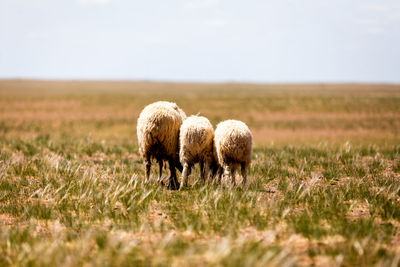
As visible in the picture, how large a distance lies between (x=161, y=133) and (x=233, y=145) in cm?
152

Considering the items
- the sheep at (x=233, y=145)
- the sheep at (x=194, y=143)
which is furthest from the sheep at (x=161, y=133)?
the sheep at (x=233, y=145)

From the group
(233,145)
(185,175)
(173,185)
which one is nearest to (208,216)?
(233,145)

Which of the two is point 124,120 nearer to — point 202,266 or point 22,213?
point 22,213

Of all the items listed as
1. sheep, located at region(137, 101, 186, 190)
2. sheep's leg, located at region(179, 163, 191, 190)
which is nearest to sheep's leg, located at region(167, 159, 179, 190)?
sheep, located at region(137, 101, 186, 190)

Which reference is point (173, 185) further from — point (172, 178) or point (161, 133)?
point (161, 133)

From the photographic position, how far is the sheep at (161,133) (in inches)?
329

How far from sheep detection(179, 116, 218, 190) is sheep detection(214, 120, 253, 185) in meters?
0.28

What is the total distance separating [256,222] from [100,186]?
3455 mm

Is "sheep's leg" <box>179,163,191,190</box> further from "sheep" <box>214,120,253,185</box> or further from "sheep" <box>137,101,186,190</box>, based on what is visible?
"sheep" <box>214,120,253,185</box>

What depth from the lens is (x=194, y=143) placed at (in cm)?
828

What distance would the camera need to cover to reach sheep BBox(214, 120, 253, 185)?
7941 millimetres

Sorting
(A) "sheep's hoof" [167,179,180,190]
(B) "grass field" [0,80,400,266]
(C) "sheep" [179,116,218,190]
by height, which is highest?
(C) "sheep" [179,116,218,190]

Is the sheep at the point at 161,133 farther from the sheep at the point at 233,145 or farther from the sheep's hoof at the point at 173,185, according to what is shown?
the sheep at the point at 233,145

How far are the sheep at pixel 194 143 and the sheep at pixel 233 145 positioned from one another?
0.28 meters
